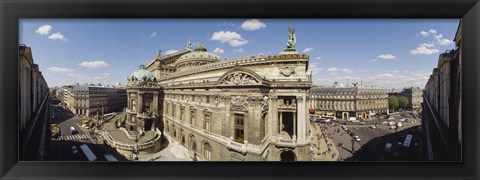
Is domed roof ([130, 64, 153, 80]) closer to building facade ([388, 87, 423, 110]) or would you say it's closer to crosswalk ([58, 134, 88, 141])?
crosswalk ([58, 134, 88, 141])

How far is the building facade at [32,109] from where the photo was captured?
282cm

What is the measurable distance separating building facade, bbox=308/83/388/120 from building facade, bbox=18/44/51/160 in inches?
156

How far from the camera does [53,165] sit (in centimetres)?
289

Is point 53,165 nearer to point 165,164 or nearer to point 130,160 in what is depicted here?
point 130,160

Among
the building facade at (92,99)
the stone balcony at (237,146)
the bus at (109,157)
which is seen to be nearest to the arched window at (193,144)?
the stone balcony at (237,146)

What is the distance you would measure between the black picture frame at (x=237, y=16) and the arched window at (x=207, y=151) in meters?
0.20

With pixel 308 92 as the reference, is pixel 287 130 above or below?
below

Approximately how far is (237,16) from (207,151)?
2.04 meters

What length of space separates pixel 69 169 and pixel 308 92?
11.6ft

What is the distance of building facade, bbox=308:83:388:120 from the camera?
9.91 ft

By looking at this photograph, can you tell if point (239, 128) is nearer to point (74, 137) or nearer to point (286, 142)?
point (286, 142)

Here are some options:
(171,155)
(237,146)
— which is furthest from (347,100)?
(171,155)

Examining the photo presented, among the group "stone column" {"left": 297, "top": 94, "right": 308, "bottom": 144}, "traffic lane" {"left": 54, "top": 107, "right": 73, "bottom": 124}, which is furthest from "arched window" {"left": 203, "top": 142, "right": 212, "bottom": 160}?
"traffic lane" {"left": 54, "top": 107, "right": 73, "bottom": 124}
